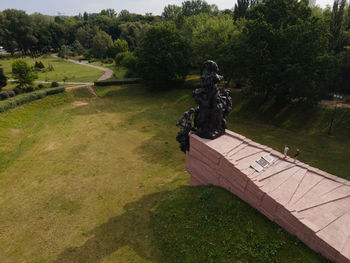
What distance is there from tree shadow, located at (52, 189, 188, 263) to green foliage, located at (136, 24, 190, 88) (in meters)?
38.1

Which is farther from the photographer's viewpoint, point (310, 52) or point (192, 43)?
point (192, 43)

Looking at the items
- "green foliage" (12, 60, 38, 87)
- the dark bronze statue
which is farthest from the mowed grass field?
"green foliage" (12, 60, 38, 87)

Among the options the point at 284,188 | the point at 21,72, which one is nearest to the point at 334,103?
the point at 284,188

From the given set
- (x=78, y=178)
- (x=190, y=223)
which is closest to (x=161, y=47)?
(x=78, y=178)

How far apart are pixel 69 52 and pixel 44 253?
114 meters

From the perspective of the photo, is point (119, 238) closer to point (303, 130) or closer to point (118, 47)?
point (303, 130)

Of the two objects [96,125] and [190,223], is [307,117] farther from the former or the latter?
[96,125]

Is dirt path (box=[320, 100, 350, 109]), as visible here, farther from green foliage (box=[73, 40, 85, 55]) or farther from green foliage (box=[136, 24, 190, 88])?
green foliage (box=[73, 40, 85, 55])

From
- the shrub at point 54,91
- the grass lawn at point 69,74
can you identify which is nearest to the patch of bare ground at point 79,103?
the shrub at point 54,91

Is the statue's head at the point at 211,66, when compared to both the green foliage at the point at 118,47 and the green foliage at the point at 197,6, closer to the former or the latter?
the green foliage at the point at 118,47

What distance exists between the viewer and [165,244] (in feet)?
45.4

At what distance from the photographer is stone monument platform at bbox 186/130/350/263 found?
1070cm

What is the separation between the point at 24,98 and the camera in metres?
41.8

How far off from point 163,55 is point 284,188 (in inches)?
1684
